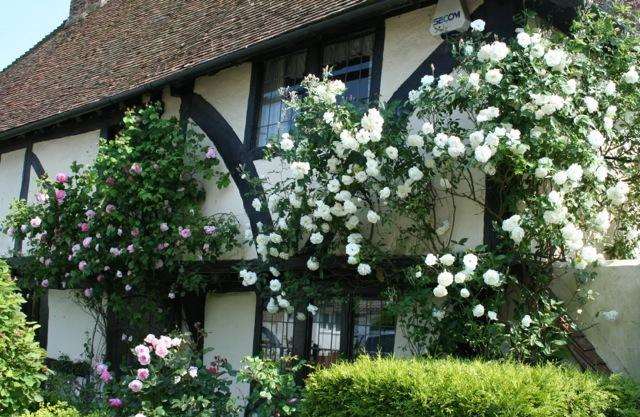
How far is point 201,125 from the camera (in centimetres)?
809

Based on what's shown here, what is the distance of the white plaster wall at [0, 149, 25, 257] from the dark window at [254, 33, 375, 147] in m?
5.29

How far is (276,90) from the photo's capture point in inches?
298

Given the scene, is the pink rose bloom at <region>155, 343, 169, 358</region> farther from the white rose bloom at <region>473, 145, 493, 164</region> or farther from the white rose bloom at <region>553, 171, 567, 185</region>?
the white rose bloom at <region>553, 171, 567, 185</region>

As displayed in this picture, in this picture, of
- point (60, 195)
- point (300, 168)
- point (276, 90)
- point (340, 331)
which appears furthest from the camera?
point (60, 195)

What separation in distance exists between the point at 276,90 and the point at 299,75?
33cm

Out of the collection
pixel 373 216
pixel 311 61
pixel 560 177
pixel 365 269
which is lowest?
pixel 365 269

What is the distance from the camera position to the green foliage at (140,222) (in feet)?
24.4

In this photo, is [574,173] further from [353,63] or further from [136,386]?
[136,386]

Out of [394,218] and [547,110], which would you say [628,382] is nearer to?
[547,110]

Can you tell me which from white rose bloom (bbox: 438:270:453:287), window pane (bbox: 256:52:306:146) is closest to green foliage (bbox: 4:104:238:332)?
window pane (bbox: 256:52:306:146)

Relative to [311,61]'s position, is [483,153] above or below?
below

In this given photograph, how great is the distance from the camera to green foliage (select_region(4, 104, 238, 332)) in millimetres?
7434

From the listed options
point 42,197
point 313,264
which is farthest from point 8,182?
point 313,264

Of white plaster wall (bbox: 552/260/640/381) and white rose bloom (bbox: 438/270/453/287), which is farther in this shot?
white plaster wall (bbox: 552/260/640/381)
